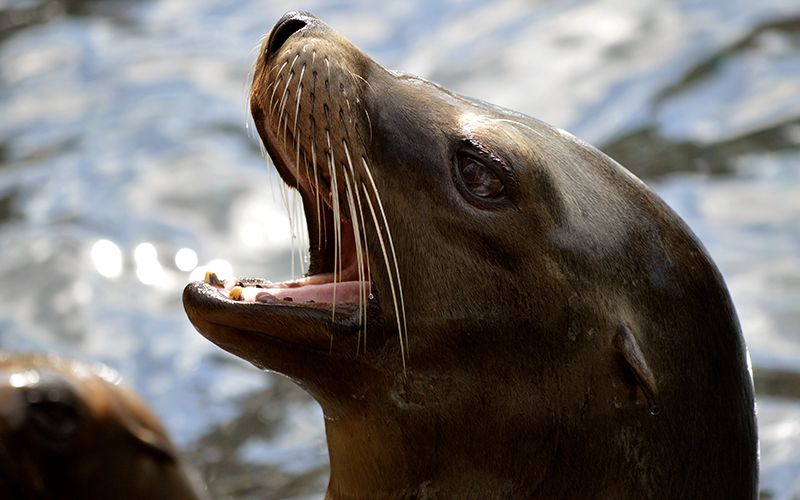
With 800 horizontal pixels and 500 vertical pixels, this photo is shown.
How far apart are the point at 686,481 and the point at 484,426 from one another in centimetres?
59

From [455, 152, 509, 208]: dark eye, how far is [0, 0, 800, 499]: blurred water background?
9.60ft

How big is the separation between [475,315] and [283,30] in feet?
3.15

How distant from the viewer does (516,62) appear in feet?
39.5

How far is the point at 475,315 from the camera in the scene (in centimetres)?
420

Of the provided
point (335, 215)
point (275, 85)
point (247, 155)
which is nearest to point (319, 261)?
point (335, 215)

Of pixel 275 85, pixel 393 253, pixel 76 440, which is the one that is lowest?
pixel 393 253

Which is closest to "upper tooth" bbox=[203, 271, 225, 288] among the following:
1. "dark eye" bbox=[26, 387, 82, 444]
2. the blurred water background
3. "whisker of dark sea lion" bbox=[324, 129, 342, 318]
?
"whisker of dark sea lion" bbox=[324, 129, 342, 318]

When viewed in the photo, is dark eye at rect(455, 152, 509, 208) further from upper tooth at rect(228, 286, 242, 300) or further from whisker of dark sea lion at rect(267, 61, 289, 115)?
upper tooth at rect(228, 286, 242, 300)

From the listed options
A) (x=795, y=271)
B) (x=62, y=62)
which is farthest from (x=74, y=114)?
(x=795, y=271)

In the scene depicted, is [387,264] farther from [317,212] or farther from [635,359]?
[635,359]

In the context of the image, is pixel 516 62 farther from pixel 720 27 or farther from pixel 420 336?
pixel 420 336

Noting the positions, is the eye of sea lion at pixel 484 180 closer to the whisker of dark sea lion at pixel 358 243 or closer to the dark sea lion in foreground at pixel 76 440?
the whisker of dark sea lion at pixel 358 243

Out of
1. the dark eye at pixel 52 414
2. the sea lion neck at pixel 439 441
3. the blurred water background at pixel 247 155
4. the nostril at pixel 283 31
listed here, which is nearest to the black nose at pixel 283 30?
the nostril at pixel 283 31

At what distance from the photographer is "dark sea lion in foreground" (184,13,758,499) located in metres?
4.18
